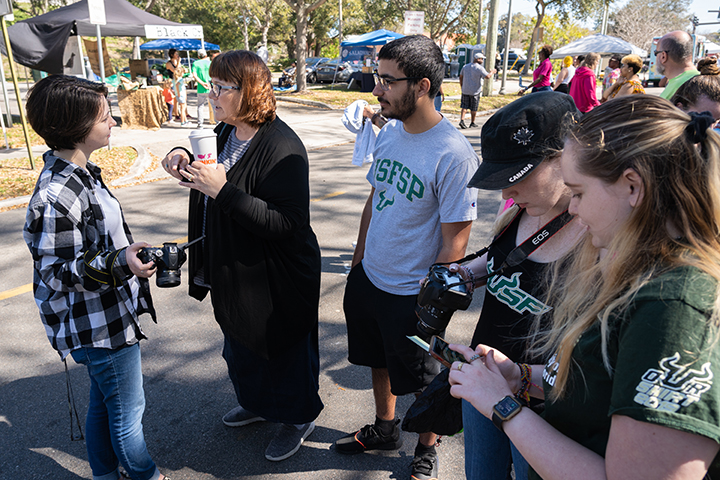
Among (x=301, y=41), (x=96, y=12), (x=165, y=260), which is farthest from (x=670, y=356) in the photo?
(x=301, y=41)

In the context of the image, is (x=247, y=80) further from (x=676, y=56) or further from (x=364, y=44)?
(x=364, y=44)

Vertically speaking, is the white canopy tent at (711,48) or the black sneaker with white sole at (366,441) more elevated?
the white canopy tent at (711,48)

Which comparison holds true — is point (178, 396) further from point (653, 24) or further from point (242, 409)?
point (653, 24)

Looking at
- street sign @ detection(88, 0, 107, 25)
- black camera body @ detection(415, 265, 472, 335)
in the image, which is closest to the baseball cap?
black camera body @ detection(415, 265, 472, 335)

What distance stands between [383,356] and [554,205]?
1.24 meters

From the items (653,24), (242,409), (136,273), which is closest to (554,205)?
(136,273)

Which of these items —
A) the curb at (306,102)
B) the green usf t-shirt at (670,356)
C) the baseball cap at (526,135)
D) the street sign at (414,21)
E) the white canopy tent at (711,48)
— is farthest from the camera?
the white canopy tent at (711,48)

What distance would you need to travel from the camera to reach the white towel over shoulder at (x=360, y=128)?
406 centimetres

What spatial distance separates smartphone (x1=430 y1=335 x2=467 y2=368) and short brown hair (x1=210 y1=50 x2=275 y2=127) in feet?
4.40

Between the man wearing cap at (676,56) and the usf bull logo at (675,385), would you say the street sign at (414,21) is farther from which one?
the usf bull logo at (675,385)

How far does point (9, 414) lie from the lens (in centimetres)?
286

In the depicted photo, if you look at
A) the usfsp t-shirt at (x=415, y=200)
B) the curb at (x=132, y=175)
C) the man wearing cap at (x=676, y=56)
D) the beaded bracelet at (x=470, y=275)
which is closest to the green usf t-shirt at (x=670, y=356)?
the beaded bracelet at (x=470, y=275)

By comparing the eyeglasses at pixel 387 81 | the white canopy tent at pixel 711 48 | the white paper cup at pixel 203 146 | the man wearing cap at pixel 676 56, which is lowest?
the white paper cup at pixel 203 146

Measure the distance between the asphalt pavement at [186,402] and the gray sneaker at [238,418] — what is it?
0.05 m
